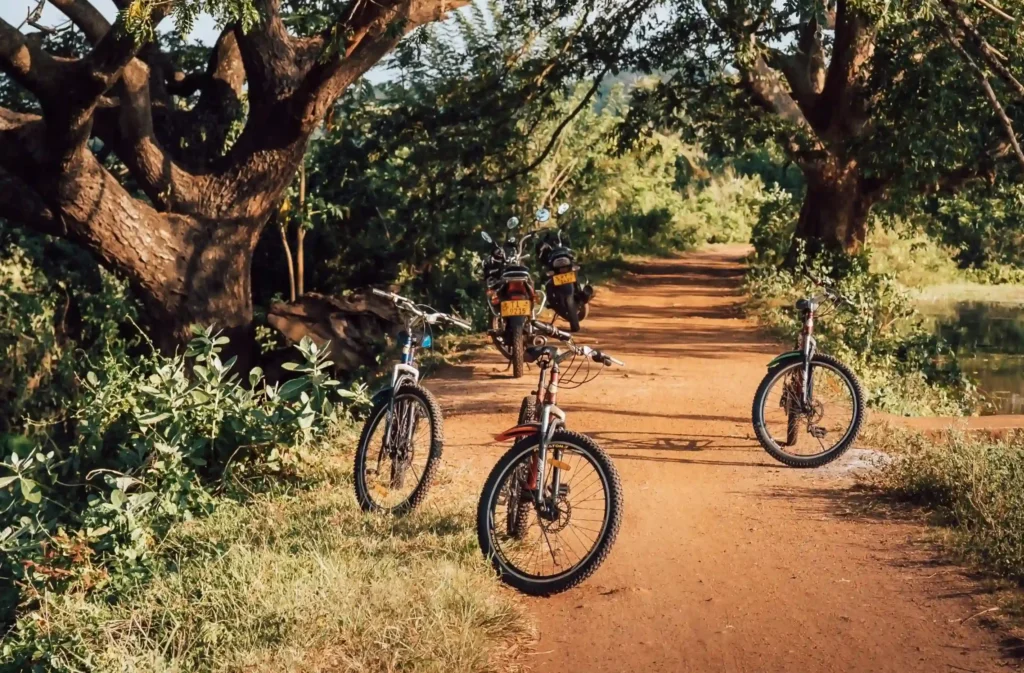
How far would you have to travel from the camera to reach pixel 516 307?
34.1 ft

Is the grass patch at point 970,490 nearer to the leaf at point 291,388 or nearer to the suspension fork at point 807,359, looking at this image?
the suspension fork at point 807,359

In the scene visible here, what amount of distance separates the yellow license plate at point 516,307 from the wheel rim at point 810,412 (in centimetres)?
278

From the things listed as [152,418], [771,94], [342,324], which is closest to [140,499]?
[152,418]

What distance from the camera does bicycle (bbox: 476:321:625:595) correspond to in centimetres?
529

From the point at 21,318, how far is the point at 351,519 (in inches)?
324

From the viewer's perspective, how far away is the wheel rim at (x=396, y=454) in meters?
6.39

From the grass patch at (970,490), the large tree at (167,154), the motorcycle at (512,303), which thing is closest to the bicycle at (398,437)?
the grass patch at (970,490)

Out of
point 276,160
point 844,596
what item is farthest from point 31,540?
point 276,160

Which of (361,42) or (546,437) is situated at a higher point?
(361,42)

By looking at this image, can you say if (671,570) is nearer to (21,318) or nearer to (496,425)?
(496,425)

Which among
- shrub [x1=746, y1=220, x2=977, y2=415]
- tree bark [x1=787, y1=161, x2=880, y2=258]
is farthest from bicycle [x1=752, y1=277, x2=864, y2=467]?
tree bark [x1=787, y1=161, x2=880, y2=258]

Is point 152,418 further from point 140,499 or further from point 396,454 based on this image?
point 396,454

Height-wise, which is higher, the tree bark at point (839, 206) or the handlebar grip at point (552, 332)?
the tree bark at point (839, 206)

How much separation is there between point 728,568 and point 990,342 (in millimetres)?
15046
